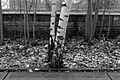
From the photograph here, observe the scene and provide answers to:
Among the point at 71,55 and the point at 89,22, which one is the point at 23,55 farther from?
the point at 89,22

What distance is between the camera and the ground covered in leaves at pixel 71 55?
3.59 m

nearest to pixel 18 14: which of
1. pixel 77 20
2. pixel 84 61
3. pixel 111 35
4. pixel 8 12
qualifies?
pixel 8 12

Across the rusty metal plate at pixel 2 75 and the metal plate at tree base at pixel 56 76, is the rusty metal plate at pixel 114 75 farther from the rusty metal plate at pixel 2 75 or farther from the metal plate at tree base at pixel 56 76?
Answer: the rusty metal plate at pixel 2 75

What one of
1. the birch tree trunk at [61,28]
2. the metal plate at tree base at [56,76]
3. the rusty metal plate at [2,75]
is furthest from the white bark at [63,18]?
the rusty metal plate at [2,75]

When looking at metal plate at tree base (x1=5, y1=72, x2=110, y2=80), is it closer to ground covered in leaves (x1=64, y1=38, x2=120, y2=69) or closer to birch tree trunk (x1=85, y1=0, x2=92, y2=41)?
ground covered in leaves (x1=64, y1=38, x2=120, y2=69)

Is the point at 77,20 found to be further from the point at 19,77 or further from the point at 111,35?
the point at 19,77

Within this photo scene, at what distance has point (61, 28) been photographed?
307 centimetres

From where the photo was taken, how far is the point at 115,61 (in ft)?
12.7

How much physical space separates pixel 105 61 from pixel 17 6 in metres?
4.75

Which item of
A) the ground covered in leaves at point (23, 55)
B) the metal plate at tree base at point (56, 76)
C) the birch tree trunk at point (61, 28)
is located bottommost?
the metal plate at tree base at point (56, 76)

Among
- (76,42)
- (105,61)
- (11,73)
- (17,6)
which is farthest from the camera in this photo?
(17,6)

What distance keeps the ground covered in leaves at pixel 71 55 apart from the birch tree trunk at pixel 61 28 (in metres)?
0.52

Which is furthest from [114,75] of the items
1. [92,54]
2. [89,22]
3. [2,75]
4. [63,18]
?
[2,75]

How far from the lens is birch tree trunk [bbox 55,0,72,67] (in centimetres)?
294
